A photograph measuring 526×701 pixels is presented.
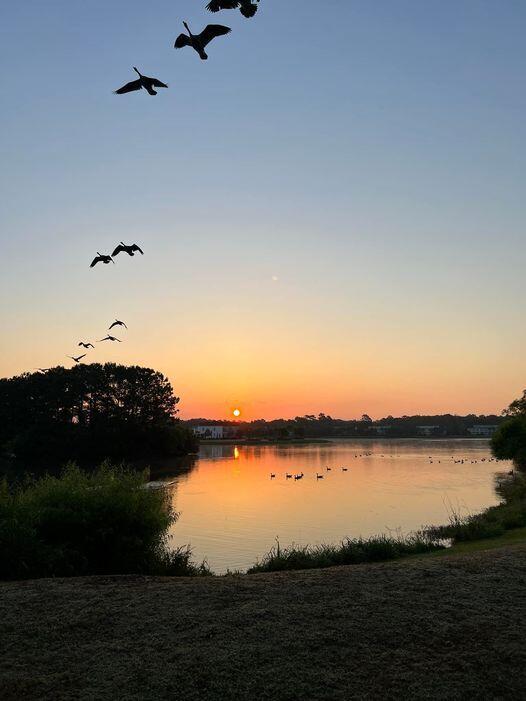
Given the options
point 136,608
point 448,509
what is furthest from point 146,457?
point 136,608

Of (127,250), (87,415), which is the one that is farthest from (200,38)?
(87,415)

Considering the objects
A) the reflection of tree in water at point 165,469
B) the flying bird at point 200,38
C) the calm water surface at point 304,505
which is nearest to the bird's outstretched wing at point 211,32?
the flying bird at point 200,38

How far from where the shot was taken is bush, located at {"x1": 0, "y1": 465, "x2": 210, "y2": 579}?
12750 millimetres

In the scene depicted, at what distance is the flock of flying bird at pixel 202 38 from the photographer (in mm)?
8391

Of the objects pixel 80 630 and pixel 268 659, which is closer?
pixel 268 659

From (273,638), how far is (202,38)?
8405 millimetres

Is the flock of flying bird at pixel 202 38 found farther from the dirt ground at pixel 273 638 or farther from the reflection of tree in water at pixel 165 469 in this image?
the reflection of tree in water at pixel 165 469

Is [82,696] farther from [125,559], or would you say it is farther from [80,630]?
[125,559]

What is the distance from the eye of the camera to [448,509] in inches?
1676

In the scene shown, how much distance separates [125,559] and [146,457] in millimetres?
98972

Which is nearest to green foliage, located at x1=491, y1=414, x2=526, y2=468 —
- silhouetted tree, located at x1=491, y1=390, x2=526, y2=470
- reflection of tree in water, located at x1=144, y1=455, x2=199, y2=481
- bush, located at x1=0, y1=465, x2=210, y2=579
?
silhouetted tree, located at x1=491, y1=390, x2=526, y2=470

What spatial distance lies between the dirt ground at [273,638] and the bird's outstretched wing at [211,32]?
27.1ft

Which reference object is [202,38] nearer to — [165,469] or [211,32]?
[211,32]

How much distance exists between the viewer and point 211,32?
9438mm
